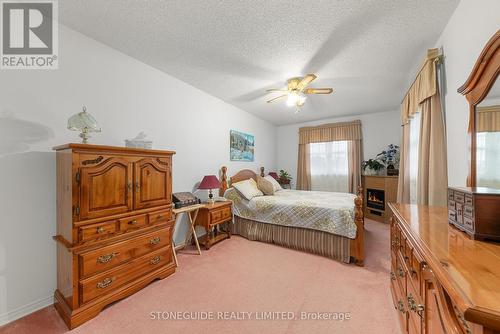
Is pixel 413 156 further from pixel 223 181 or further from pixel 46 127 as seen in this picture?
pixel 46 127

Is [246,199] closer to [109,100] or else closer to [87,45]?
[109,100]

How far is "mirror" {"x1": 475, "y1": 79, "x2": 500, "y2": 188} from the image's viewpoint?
42.4 inches

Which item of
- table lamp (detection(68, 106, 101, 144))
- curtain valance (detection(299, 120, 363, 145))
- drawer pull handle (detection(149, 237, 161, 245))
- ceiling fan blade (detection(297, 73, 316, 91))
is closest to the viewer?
table lamp (detection(68, 106, 101, 144))

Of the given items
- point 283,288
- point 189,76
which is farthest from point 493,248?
point 189,76

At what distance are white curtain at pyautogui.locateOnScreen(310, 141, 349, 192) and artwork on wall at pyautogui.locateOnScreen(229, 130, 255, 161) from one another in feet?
6.00

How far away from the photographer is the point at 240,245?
3.07 m

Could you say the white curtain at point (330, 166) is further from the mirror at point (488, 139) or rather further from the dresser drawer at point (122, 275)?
the dresser drawer at point (122, 275)

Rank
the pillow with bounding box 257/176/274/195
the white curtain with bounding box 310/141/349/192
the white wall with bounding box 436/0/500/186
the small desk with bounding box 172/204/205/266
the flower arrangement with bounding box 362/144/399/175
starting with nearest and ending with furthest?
the white wall with bounding box 436/0/500/186
the small desk with bounding box 172/204/205/266
the pillow with bounding box 257/176/274/195
the flower arrangement with bounding box 362/144/399/175
the white curtain with bounding box 310/141/349/192

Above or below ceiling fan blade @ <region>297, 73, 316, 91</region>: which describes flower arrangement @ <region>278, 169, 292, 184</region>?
below

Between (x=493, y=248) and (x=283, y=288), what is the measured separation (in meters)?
1.63

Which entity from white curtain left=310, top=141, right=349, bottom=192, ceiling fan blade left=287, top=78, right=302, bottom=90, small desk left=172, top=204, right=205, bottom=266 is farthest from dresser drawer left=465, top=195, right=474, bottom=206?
white curtain left=310, top=141, right=349, bottom=192

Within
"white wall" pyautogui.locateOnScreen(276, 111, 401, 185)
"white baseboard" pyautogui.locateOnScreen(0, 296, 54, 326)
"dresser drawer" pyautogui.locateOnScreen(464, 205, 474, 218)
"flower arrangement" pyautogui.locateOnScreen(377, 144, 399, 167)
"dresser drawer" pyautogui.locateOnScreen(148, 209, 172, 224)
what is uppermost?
"white wall" pyautogui.locateOnScreen(276, 111, 401, 185)

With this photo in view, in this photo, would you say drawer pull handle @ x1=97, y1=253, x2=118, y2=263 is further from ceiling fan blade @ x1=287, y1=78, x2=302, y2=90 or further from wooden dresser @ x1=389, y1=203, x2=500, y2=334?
ceiling fan blade @ x1=287, y1=78, x2=302, y2=90

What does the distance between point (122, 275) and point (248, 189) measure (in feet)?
7.19
